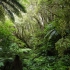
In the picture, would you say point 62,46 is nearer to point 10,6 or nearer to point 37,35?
point 10,6

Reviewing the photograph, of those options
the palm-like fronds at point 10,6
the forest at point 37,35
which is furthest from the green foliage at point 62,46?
the palm-like fronds at point 10,6

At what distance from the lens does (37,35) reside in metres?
14.0

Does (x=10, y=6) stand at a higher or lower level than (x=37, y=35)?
higher

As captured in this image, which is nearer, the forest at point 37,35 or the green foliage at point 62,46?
the green foliage at point 62,46

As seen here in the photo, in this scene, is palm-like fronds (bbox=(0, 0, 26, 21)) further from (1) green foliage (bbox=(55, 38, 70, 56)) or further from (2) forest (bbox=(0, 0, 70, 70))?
(1) green foliage (bbox=(55, 38, 70, 56))

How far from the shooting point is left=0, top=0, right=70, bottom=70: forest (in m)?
8.81

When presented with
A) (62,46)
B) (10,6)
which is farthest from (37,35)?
(62,46)

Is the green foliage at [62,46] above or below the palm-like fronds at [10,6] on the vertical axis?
below

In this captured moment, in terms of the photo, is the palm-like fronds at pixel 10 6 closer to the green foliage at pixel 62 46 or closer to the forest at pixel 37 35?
the forest at pixel 37 35

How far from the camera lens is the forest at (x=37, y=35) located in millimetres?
8812

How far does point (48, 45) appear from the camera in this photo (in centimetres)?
1241

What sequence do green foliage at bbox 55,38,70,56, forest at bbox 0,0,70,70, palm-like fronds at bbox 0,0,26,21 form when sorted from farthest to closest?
palm-like fronds at bbox 0,0,26,21 < forest at bbox 0,0,70,70 < green foliage at bbox 55,38,70,56

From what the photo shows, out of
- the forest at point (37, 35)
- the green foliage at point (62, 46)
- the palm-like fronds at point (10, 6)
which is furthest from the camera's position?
the palm-like fronds at point (10, 6)

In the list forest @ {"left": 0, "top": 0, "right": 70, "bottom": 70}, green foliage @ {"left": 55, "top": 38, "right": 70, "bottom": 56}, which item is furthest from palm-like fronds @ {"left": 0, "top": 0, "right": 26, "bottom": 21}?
green foliage @ {"left": 55, "top": 38, "right": 70, "bottom": 56}
